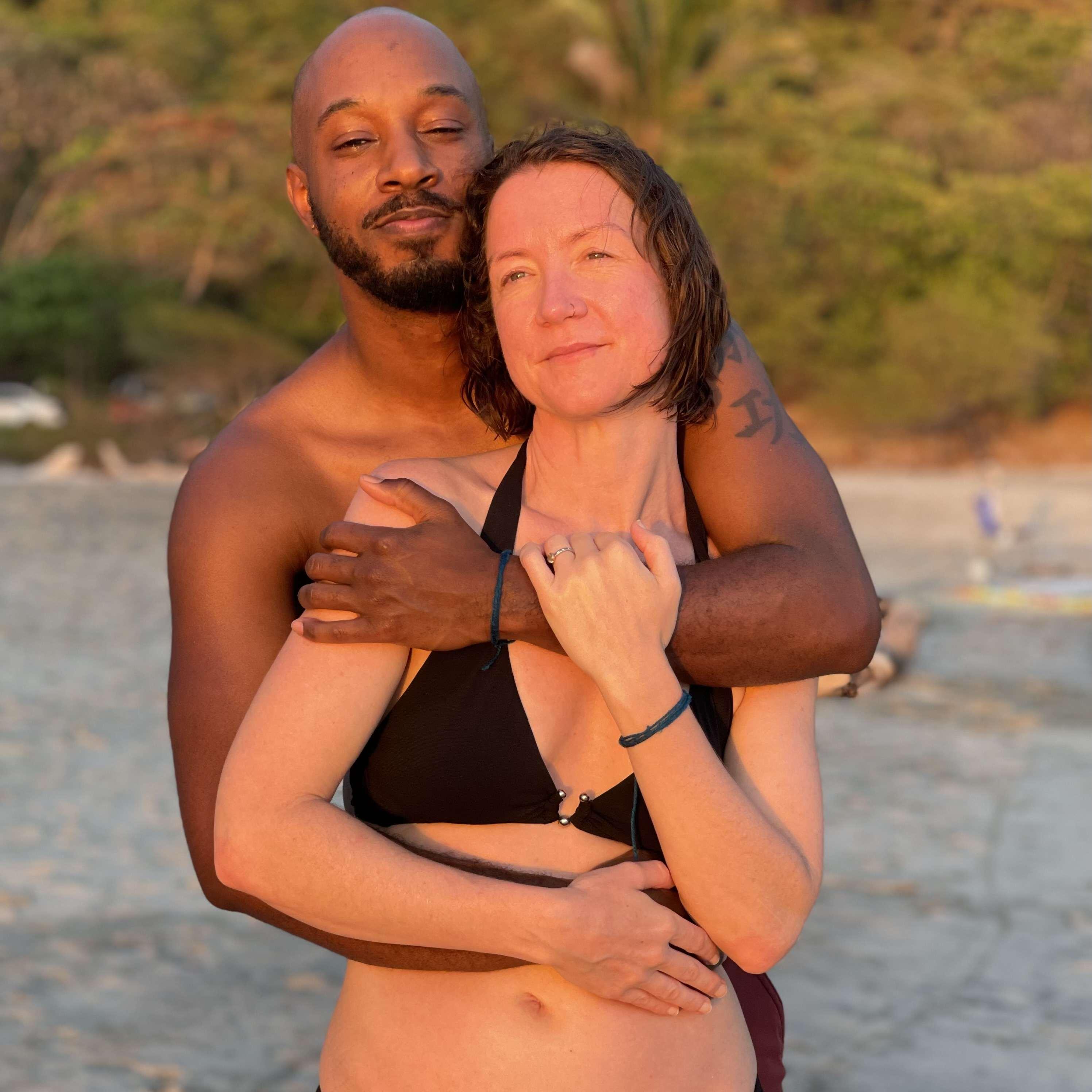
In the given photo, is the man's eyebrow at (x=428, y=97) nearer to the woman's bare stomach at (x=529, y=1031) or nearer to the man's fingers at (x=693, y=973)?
the woman's bare stomach at (x=529, y=1031)

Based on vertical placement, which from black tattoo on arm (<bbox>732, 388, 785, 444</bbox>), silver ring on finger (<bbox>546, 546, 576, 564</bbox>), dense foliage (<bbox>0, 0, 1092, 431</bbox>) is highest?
dense foliage (<bbox>0, 0, 1092, 431</bbox>)

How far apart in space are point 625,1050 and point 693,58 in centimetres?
3514

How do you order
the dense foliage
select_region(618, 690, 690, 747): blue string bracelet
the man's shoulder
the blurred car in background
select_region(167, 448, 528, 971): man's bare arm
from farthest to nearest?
the dense foliage
the blurred car in background
the man's shoulder
select_region(167, 448, 528, 971): man's bare arm
select_region(618, 690, 690, 747): blue string bracelet

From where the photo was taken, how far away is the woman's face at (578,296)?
181 centimetres

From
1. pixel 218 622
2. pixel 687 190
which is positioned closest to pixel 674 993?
pixel 218 622

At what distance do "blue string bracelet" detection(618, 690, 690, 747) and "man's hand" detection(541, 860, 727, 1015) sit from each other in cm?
17

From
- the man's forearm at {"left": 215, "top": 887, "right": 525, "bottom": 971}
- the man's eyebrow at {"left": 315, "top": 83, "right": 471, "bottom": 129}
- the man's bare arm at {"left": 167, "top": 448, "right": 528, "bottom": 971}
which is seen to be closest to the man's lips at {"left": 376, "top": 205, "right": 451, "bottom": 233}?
the man's eyebrow at {"left": 315, "top": 83, "right": 471, "bottom": 129}

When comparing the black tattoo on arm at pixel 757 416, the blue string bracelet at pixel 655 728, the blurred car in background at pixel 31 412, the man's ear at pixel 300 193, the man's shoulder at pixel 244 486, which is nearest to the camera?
the blue string bracelet at pixel 655 728

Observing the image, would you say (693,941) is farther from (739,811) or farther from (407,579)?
(407,579)

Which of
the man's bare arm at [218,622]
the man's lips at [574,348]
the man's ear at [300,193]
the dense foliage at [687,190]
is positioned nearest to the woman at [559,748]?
the man's lips at [574,348]

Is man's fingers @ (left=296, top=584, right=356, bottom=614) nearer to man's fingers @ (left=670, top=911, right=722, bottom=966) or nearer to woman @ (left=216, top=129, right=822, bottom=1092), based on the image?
woman @ (left=216, top=129, right=822, bottom=1092)

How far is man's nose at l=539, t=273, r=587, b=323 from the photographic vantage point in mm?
1785

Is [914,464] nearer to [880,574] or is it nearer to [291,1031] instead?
[880,574]

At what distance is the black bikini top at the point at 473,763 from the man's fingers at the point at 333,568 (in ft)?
0.50
